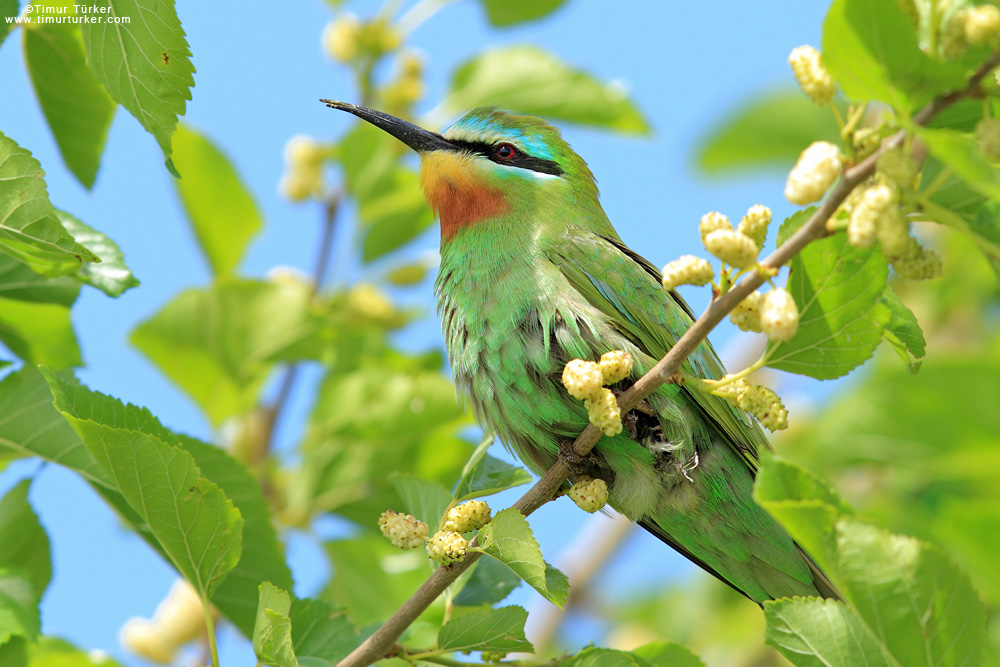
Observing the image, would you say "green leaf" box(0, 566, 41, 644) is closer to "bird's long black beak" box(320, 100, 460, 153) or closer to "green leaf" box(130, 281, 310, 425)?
"green leaf" box(130, 281, 310, 425)

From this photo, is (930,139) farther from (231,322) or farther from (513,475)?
(231,322)

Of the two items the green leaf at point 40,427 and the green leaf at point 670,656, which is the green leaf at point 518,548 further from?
the green leaf at point 40,427

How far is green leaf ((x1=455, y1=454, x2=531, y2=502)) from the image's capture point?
249 centimetres

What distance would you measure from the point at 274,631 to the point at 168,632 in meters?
2.11

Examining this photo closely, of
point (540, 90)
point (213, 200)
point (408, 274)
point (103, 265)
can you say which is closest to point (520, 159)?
point (540, 90)

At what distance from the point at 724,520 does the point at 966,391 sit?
1.15m

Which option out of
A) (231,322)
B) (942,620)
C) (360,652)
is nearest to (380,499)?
(231,322)

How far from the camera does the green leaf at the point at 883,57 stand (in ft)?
4.63

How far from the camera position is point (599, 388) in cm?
208

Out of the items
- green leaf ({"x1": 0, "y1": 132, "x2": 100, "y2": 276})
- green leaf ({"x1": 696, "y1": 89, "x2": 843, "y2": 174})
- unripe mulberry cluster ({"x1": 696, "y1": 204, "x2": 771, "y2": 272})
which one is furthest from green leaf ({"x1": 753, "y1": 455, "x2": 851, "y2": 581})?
green leaf ({"x1": 696, "y1": 89, "x2": 843, "y2": 174})

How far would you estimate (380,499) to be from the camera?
3.60m

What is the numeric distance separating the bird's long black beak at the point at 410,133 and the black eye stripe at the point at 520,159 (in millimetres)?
45

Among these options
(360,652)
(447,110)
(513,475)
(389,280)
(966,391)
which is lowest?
(360,652)

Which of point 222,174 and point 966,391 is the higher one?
point 222,174
